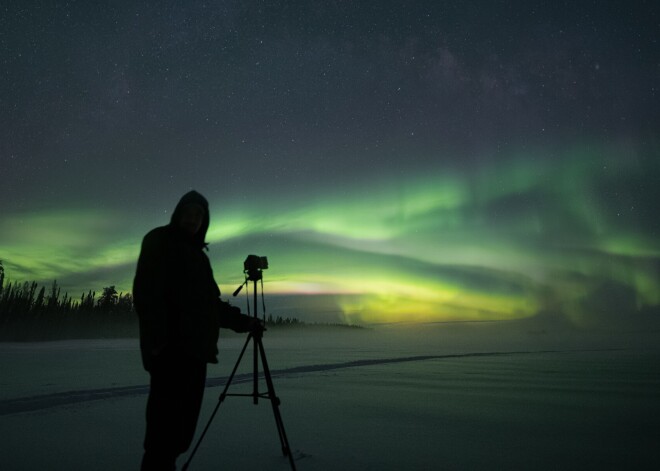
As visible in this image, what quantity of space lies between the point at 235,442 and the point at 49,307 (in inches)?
3172

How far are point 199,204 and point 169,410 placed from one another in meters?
1.46

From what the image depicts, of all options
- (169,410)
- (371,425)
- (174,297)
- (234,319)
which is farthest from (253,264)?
(371,425)

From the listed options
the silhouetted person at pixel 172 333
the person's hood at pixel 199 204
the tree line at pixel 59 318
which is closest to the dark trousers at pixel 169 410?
the silhouetted person at pixel 172 333

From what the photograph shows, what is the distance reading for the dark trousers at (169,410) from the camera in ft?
8.33

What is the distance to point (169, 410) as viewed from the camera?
8.52ft

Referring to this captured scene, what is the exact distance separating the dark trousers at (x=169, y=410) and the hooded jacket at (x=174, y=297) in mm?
80

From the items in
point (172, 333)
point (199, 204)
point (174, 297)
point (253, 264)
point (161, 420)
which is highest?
point (199, 204)

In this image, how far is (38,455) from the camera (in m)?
4.00

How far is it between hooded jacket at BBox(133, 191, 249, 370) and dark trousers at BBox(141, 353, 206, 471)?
80 mm

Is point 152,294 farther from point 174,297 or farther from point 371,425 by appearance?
point 371,425

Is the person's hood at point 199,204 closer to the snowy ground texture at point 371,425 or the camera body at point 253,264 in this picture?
the camera body at point 253,264

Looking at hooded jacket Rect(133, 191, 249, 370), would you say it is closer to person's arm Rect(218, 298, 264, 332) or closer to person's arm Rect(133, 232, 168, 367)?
person's arm Rect(133, 232, 168, 367)

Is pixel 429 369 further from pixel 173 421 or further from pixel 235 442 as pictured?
pixel 173 421

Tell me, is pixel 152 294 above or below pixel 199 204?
below
